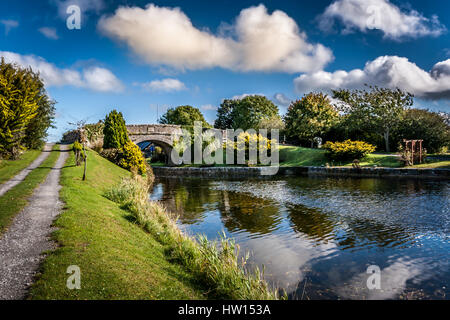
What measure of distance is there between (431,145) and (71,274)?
38.1 meters

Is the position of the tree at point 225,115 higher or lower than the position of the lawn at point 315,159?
higher

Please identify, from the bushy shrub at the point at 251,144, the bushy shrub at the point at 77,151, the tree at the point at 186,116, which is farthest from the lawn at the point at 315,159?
the tree at the point at 186,116

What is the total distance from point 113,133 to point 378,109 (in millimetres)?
31780

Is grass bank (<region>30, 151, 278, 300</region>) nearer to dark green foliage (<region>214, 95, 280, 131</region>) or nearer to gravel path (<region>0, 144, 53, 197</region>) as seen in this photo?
gravel path (<region>0, 144, 53, 197</region>)

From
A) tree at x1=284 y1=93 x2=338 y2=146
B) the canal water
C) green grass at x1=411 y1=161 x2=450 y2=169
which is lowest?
the canal water

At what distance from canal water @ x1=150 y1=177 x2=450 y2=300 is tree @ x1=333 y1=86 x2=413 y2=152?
16.9 m

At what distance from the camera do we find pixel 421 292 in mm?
6039

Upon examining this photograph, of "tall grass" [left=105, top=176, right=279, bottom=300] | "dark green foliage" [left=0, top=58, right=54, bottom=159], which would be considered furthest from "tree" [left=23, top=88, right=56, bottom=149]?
"tall grass" [left=105, top=176, right=279, bottom=300]

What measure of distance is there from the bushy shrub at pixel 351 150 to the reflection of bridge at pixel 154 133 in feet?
74.2

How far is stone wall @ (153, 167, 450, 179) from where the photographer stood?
941 inches

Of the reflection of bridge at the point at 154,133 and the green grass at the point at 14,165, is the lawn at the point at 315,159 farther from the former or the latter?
the green grass at the point at 14,165

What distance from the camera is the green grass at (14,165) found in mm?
15580
